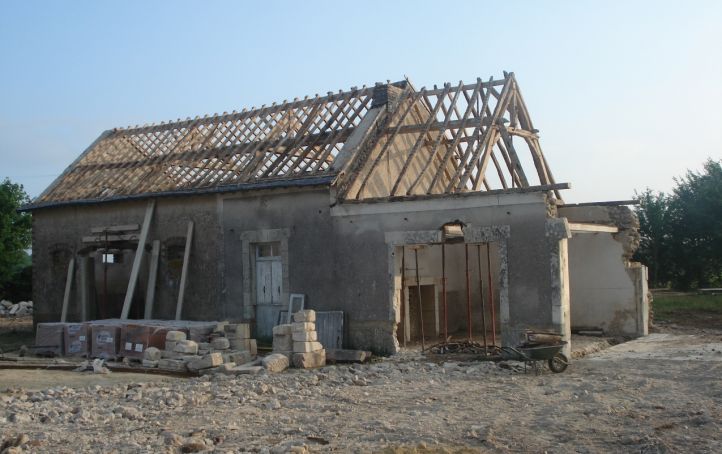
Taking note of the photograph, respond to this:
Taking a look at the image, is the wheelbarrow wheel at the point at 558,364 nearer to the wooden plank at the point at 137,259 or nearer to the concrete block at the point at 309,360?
the concrete block at the point at 309,360

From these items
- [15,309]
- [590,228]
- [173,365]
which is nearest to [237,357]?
[173,365]

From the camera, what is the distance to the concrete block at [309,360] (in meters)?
14.4

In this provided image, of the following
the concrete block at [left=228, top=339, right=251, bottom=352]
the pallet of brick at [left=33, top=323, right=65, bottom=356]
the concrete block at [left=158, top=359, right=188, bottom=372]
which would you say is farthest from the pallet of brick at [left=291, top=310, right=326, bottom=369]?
the pallet of brick at [left=33, top=323, right=65, bottom=356]

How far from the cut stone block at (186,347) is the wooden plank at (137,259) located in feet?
15.2

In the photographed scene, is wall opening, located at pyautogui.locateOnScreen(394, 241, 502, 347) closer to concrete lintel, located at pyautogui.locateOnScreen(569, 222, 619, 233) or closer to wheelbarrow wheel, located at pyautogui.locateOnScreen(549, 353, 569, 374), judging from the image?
concrete lintel, located at pyautogui.locateOnScreen(569, 222, 619, 233)

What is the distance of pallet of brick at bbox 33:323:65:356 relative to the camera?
17.5 metres

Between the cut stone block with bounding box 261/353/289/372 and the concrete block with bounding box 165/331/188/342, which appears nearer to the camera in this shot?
the cut stone block with bounding box 261/353/289/372

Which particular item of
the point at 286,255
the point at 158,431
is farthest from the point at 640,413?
the point at 286,255

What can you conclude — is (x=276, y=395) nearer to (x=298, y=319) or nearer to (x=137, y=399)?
(x=137, y=399)

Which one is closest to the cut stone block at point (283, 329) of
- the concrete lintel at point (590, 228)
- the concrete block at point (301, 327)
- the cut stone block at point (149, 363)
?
the concrete block at point (301, 327)

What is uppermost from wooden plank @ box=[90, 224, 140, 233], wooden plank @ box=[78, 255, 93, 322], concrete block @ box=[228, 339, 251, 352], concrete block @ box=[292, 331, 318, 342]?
wooden plank @ box=[90, 224, 140, 233]

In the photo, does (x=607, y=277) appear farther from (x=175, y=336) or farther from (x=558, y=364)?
(x=175, y=336)

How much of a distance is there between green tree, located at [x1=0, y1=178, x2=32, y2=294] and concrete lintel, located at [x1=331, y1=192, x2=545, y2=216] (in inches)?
965

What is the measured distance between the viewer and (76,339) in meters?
17.2
